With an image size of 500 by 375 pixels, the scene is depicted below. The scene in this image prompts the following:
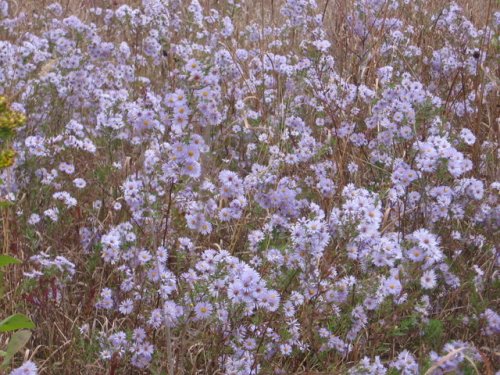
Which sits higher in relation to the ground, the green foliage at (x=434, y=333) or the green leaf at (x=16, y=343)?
the green foliage at (x=434, y=333)

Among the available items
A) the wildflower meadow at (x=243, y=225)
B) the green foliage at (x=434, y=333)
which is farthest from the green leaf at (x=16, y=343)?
the green foliage at (x=434, y=333)

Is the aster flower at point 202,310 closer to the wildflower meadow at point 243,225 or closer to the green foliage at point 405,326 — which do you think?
the wildflower meadow at point 243,225

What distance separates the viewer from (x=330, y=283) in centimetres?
264

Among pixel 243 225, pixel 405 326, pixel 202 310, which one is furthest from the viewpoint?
pixel 243 225

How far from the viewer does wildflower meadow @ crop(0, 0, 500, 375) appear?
2.43 metres

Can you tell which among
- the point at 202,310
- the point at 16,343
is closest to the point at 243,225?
the point at 202,310

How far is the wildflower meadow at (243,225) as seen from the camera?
243 centimetres

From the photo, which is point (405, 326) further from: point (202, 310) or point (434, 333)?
point (202, 310)

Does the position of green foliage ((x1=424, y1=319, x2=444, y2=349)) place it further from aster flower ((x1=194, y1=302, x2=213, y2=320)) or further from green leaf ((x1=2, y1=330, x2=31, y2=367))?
green leaf ((x1=2, y1=330, x2=31, y2=367))

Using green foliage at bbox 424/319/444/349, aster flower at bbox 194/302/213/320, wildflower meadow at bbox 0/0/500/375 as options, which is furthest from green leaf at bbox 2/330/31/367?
green foliage at bbox 424/319/444/349

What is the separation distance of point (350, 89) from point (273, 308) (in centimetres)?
226

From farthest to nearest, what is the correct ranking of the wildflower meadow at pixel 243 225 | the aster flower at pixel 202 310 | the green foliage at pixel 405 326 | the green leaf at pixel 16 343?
the green foliage at pixel 405 326
the wildflower meadow at pixel 243 225
the aster flower at pixel 202 310
the green leaf at pixel 16 343

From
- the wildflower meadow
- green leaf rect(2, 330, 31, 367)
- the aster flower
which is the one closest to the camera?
green leaf rect(2, 330, 31, 367)

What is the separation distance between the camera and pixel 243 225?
3.21 metres
